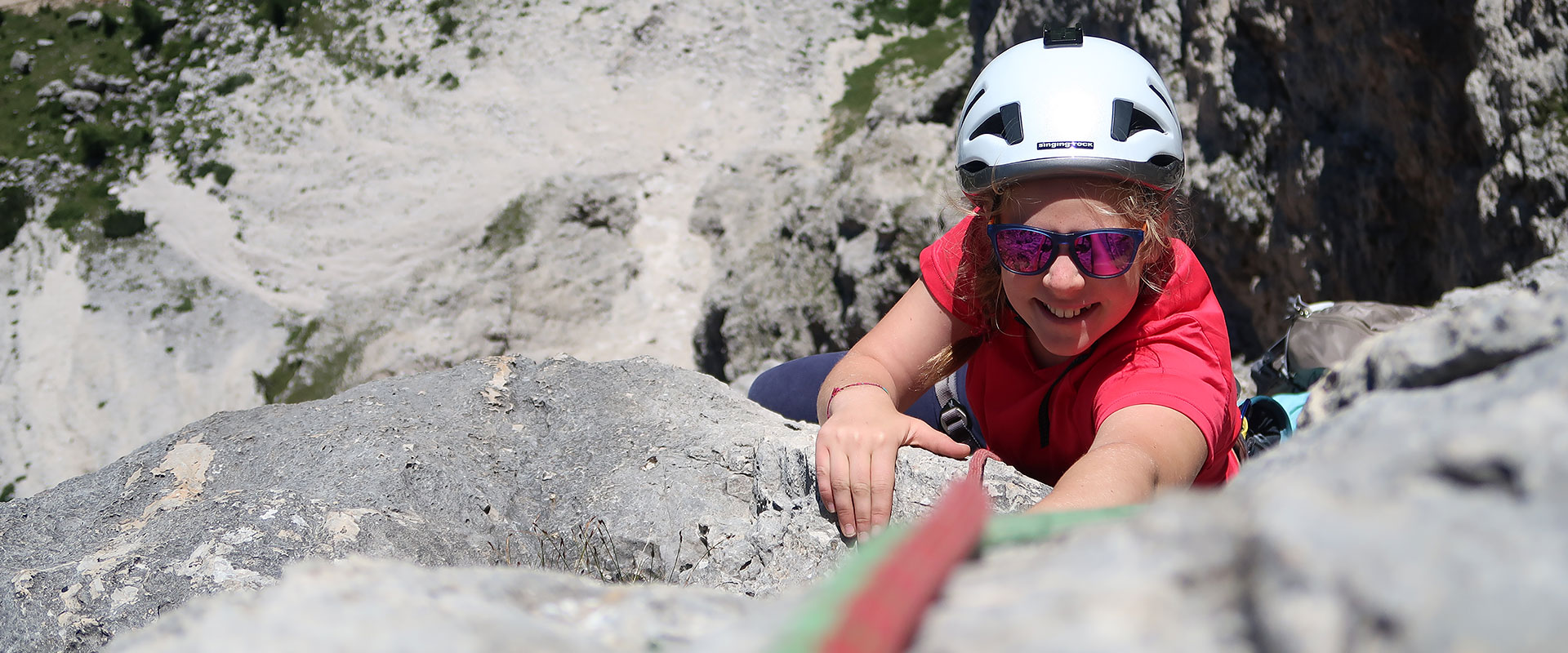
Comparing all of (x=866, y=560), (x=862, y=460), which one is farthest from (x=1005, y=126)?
(x=866, y=560)

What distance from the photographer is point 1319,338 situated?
458 centimetres

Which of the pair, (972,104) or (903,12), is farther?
(903,12)

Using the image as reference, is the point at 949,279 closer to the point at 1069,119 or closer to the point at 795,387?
the point at 1069,119

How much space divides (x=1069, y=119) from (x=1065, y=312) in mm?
765

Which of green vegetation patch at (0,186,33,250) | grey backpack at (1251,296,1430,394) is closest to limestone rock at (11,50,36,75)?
green vegetation patch at (0,186,33,250)

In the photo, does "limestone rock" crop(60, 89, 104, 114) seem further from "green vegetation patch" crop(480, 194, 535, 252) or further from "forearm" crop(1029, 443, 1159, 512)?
"forearm" crop(1029, 443, 1159, 512)

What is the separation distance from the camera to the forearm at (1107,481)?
92.4 inches

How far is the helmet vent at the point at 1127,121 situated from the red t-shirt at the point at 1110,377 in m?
0.47

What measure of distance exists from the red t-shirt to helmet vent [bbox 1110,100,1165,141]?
0.47 metres

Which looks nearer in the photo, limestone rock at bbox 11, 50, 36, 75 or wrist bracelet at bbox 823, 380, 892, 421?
wrist bracelet at bbox 823, 380, 892, 421

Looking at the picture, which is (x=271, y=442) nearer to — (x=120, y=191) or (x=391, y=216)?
(x=391, y=216)

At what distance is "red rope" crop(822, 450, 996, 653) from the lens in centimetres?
89

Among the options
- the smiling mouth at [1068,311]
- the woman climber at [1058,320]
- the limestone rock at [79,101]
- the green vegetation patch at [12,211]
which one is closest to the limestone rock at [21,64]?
the limestone rock at [79,101]

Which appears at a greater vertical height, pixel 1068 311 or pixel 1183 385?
pixel 1068 311
